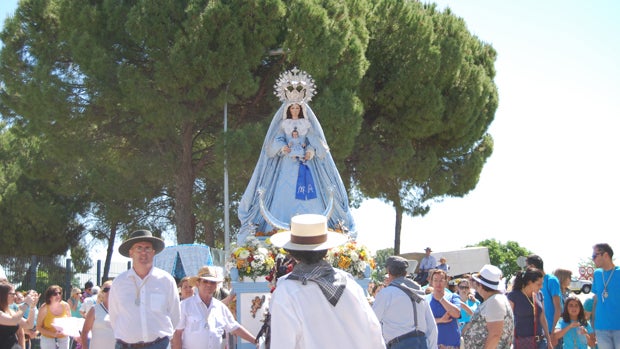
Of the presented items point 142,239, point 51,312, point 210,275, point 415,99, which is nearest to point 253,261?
point 210,275

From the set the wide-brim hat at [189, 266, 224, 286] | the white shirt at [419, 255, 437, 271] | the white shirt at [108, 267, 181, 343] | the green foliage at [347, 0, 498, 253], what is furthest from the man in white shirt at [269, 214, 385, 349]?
the green foliage at [347, 0, 498, 253]

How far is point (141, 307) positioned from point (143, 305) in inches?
0.9

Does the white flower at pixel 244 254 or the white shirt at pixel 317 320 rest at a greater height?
the white flower at pixel 244 254

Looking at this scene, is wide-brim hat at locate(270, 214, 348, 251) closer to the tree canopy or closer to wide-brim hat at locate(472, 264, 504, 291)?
wide-brim hat at locate(472, 264, 504, 291)

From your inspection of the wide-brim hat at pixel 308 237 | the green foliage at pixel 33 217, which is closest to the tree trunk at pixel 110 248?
the green foliage at pixel 33 217

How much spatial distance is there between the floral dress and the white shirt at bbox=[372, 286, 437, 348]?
1.80 ft

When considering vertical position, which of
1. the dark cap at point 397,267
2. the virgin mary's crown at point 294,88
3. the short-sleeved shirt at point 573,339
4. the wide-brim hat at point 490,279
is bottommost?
the short-sleeved shirt at point 573,339

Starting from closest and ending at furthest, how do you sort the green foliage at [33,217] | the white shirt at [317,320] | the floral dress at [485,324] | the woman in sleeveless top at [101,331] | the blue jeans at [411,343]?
the white shirt at [317,320] < the blue jeans at [411,343] < the floral dress at [485,324] < the woman in sleeveless top at [101,331] < the green foliage at [33,217]

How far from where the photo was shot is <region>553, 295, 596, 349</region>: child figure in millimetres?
8258

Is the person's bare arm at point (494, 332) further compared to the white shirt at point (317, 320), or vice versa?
the person's bare arm at point (494, 332)

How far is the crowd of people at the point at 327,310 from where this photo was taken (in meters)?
3.84

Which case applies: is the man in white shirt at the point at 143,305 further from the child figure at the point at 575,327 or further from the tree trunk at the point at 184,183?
the tree trunk at the point at 184,183

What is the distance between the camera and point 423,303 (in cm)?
583

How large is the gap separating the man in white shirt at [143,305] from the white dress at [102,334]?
1199 mm
